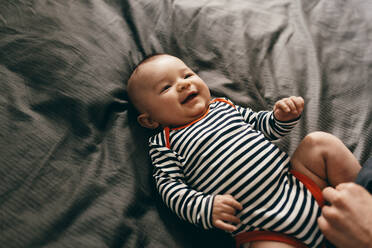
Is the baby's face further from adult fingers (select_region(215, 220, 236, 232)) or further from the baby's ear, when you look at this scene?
adult fingers (select_region(215, 220, 236, 232))

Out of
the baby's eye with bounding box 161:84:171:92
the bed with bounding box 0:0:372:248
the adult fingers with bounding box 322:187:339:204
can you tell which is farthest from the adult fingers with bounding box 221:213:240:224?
the baby's eye with bounding box 161:84:171:92

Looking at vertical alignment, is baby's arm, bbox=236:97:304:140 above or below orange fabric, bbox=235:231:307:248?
above

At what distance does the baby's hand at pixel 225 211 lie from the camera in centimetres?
68

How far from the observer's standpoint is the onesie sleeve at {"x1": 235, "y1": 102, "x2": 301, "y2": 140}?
84cm

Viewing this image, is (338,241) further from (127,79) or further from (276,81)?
(127,79)

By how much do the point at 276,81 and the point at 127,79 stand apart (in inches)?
20.0

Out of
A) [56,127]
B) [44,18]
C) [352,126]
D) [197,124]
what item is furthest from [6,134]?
[352,126]

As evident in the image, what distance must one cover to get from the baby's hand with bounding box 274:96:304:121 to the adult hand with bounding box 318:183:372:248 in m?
0.25

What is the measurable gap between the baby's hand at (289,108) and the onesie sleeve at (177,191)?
308 millimetres

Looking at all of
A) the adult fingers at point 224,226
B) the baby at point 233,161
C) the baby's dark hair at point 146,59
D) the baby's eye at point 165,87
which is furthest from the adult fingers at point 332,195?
the baby's dark hair at point 146,59

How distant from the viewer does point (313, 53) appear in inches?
41.0

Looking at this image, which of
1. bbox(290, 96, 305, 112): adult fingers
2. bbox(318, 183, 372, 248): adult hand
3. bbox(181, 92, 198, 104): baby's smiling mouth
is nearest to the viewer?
bbox(318, 183, 372, 248): adult hand

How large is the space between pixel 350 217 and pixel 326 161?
0.68ft

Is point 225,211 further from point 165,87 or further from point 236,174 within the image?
point 165,87
